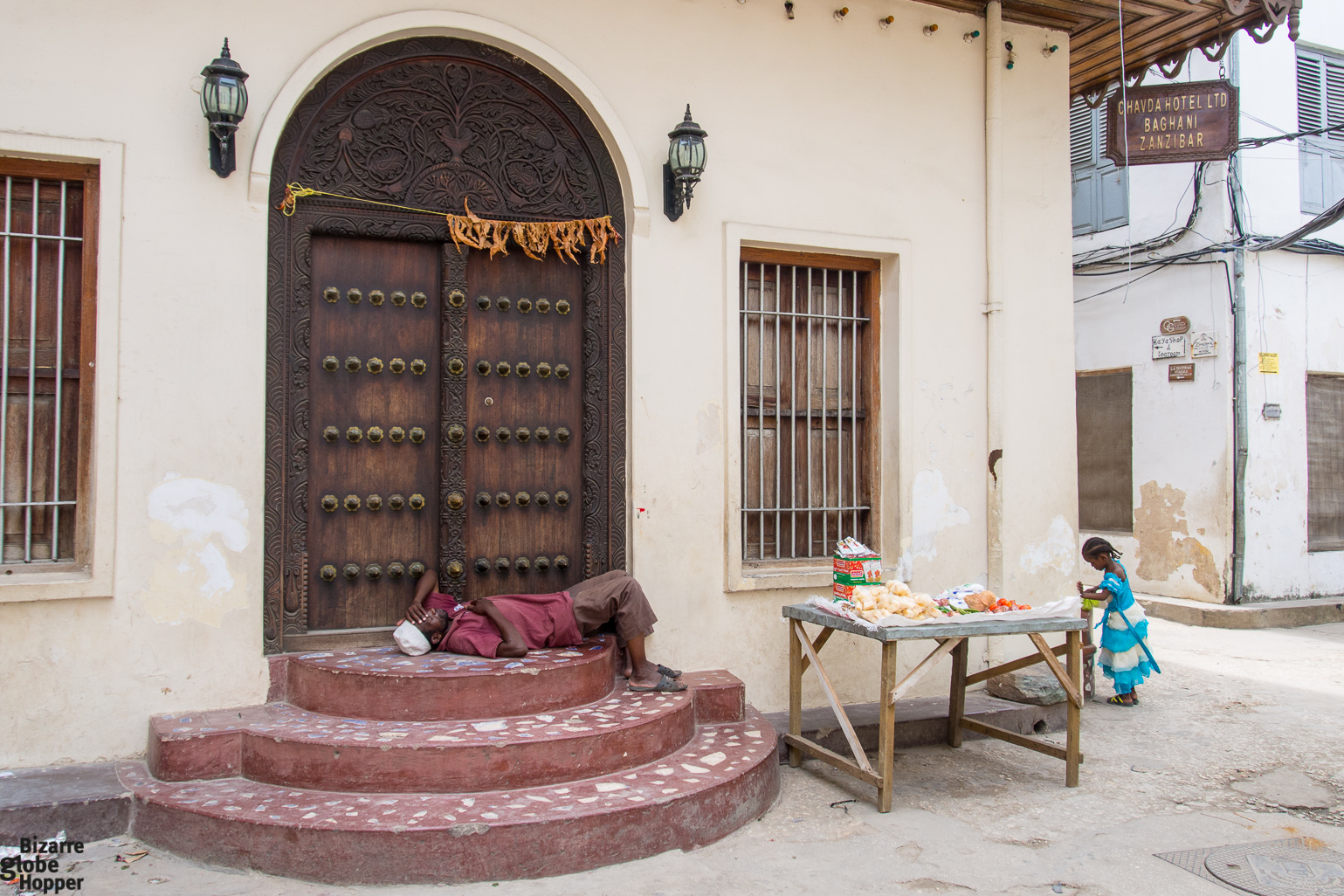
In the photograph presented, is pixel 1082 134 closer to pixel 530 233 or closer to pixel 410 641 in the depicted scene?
pixel 530 233

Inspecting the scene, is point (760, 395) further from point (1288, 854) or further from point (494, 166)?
point (1288, 854)

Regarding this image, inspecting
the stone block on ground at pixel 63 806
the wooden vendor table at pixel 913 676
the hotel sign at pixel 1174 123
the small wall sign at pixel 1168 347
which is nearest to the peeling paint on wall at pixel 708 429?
the wooden vendor table at pixel 913 676

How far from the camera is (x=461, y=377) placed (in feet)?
16.4

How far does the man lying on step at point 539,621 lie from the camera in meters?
4.55

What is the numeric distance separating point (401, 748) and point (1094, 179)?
10.4 meters

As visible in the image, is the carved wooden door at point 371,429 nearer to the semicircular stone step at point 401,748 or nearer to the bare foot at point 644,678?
the semicircular stone step at point 401,748

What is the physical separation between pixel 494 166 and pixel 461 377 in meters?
1.15

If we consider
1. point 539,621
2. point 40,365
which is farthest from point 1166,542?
point 40,365

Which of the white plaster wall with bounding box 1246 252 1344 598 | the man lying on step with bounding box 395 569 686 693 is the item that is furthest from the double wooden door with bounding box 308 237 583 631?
the white plaster wall with bounding box 1246 252 1344 598

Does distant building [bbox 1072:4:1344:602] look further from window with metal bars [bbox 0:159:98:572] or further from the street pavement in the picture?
window with metal bars [bbox 0:159:98:572]

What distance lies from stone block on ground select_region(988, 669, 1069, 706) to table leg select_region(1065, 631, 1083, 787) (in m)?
1.00

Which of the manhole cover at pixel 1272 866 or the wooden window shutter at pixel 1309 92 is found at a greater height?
the wooden window shutter at pixel 1309 92

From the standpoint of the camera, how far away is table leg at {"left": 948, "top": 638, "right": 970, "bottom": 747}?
530 cm

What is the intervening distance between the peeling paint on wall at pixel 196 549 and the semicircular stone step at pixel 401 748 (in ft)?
1.62
